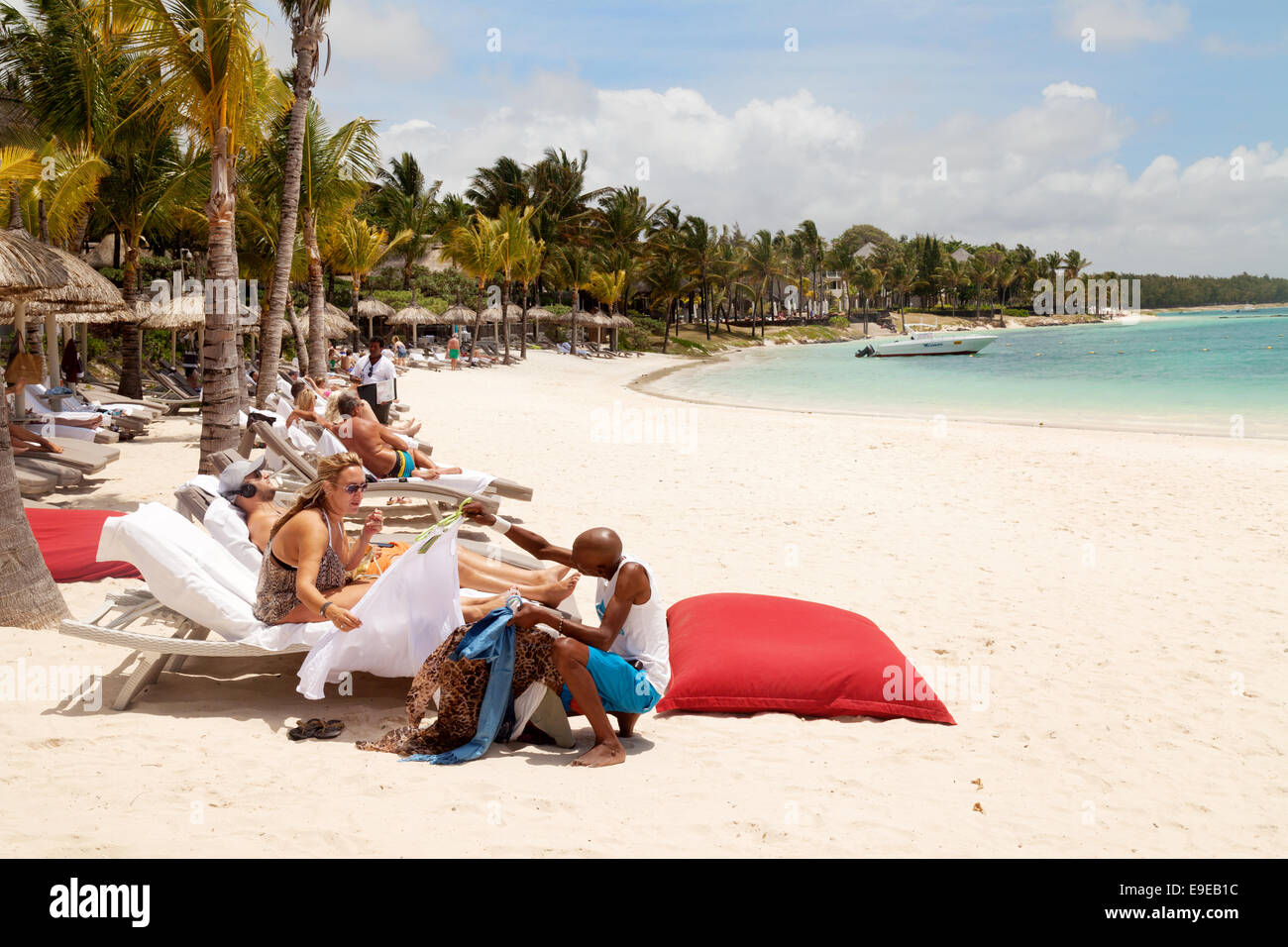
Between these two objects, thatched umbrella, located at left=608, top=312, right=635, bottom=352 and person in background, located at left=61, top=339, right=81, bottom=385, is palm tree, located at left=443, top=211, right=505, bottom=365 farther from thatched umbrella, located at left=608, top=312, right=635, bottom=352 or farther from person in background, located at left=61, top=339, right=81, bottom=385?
person in background, located at left=61, top=339, right=81, bottom=385

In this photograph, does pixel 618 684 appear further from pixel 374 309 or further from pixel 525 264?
pixel 525 264

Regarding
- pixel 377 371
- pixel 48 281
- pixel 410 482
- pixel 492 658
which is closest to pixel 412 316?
pixel 377 371

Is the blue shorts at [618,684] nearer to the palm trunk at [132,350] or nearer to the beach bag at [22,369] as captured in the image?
the beach bag at [22,369]

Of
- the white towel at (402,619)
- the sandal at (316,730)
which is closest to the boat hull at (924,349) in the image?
the white towel at (402,619)

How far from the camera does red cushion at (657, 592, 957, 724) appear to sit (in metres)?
4.15

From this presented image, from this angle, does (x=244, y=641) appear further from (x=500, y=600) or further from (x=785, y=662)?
(x=785, y=662)

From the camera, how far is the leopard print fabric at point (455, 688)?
3541mm

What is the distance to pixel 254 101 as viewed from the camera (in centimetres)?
841

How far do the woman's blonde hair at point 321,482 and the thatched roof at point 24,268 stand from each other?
3793 mm

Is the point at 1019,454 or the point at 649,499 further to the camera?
the point at 1019,454

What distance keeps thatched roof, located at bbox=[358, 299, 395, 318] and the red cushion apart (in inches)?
1381

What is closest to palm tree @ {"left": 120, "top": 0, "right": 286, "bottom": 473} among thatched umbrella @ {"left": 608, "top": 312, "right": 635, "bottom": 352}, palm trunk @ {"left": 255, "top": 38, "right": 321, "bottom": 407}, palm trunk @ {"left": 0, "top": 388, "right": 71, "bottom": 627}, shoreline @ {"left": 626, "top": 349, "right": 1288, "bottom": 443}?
palm trunk @ {"left": 0, "top": 388, "right": 71, "bottom": 627}
